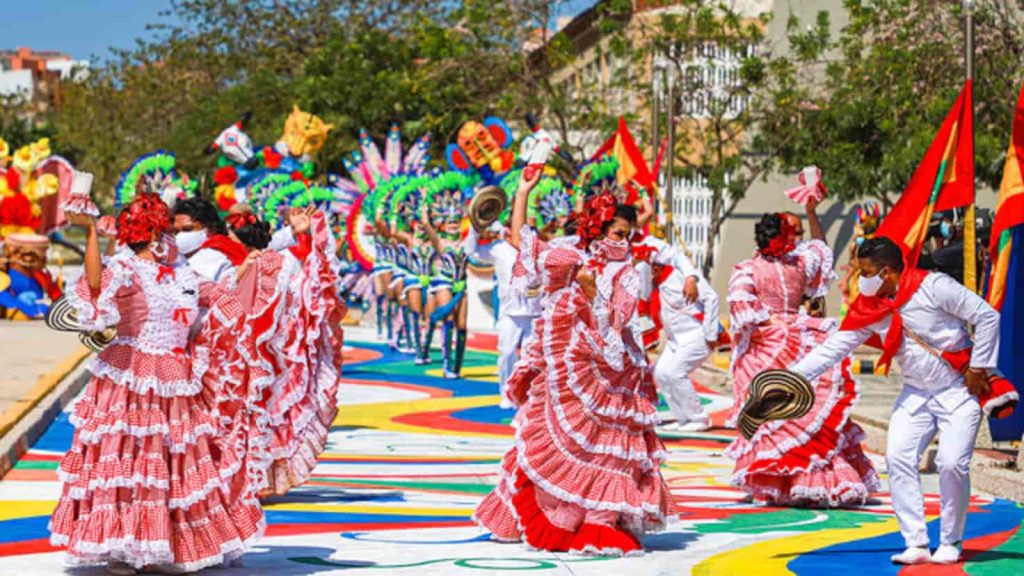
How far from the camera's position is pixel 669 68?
87.0 ft

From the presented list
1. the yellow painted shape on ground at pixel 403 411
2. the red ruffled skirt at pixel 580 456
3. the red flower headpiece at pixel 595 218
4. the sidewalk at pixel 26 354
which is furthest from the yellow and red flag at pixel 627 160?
the red ruffled skirt at pixel 580 456

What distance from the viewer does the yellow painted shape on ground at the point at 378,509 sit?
36.2 ft

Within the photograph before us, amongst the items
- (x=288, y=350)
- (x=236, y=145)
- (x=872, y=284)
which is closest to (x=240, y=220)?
(x=288, y=350)

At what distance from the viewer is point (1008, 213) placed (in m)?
12.9

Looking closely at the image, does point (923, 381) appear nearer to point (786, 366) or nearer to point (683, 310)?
point (786, 366)

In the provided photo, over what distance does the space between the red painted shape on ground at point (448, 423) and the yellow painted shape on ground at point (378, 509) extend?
5.00m

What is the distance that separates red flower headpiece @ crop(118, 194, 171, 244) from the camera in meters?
8.71

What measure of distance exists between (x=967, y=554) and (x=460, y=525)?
278cm

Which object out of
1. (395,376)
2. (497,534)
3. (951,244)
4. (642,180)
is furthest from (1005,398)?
(642,180)

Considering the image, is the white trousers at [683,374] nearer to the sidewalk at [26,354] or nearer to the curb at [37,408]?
the curb at [37,408]

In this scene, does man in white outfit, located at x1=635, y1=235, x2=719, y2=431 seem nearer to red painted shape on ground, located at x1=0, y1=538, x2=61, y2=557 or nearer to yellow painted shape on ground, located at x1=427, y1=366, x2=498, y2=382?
yellow painted shape on ground, located at x1=427, y1=366, x2=498, y2=382

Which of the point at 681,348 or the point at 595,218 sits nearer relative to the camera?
the point at 595,218

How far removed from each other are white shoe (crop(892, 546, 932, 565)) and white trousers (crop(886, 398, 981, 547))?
4 centimetres

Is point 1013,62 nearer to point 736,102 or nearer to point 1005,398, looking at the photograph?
point 736,102
